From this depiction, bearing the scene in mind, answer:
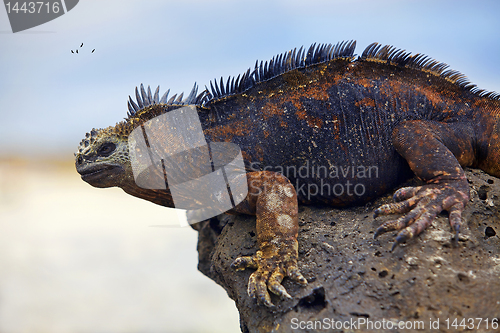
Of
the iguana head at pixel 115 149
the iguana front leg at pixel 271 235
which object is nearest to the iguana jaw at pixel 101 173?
the iguana head at pixel 115 149

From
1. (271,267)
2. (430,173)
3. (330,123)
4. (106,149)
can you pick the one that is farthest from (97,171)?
(430,173)

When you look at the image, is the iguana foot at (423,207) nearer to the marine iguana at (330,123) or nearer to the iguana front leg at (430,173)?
the iguana front leg at (430,173)

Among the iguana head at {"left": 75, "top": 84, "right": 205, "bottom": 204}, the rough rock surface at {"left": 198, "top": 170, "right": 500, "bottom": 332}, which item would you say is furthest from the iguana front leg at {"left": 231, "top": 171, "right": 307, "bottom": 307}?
the iguana head at {"left": 75, "top": 84, "right": 205, "bottom": 204}

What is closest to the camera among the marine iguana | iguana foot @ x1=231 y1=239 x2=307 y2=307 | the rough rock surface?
the rough rock surface

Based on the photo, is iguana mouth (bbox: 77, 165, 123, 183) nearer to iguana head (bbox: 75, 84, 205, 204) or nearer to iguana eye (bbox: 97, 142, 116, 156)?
iguana head (bbox: 75, 84, 205, 204)

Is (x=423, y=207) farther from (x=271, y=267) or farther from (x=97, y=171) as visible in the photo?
(x=97, y=171)

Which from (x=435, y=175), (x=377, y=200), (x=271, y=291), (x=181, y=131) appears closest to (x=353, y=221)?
(x=377, y=200)

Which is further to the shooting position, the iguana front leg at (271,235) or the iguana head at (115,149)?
the iguana head at (115,149)
